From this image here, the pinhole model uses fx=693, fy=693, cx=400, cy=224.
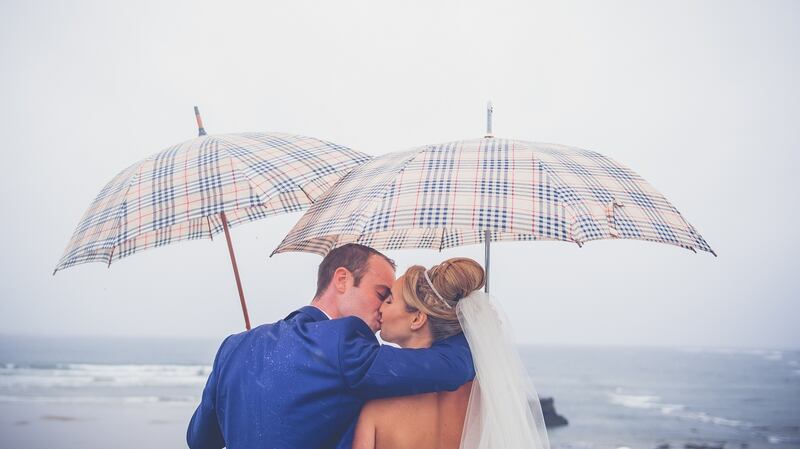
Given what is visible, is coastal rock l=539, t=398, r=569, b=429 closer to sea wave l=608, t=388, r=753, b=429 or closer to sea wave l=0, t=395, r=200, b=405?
sea wave l=608, t=388, r=753, b=429

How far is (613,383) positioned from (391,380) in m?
40.8

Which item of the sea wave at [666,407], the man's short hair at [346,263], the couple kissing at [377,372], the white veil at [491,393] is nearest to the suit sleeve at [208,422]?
the couple kissing at [377,372]

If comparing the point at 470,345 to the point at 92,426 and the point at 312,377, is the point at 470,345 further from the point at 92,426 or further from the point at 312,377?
the point at 92,426

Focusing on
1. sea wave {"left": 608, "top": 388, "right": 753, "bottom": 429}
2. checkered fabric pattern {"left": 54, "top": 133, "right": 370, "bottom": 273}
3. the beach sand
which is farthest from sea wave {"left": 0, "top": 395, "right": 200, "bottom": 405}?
checkered fabric pattern {"left": 54, "top": 133, "right": 370, "bottom": 273}

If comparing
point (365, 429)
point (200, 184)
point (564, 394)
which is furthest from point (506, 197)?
point (564, 394)

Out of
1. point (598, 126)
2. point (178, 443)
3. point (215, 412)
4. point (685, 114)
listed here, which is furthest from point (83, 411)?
point (685, 114)

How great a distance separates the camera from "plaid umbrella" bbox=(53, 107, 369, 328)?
2920 mm

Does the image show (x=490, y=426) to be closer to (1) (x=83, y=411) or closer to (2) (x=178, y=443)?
(2) (x=178, y=443)

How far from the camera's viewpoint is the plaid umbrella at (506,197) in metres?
2.46

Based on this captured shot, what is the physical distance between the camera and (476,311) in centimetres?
280

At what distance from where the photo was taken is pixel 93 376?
102 feet

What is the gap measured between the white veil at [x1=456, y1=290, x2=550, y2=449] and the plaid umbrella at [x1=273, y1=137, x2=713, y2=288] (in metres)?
0.39

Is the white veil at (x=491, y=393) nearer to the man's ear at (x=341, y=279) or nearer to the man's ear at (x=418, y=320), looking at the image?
the man's ear at (x=418, y=320)

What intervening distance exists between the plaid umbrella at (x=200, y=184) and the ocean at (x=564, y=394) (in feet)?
48.1
